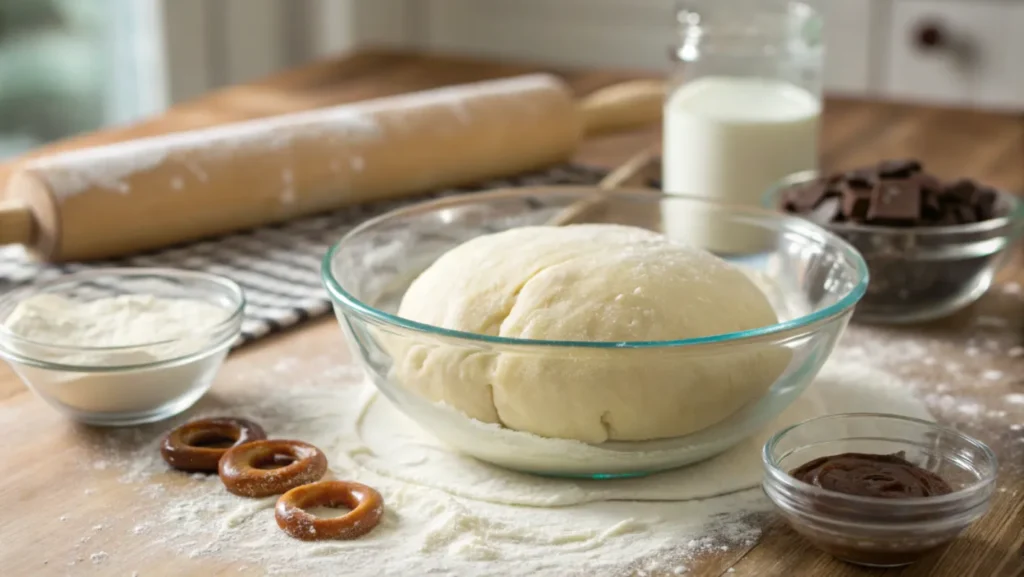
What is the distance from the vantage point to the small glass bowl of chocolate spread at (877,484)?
0.76 m

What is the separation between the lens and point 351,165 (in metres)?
1.58

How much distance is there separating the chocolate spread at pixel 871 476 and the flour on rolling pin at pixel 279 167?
867 millimetres

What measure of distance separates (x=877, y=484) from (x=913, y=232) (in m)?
0.45

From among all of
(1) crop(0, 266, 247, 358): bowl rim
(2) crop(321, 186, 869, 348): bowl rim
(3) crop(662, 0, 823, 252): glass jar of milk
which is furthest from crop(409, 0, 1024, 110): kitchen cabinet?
(1) crop(0, 266, 247, 358): bowl rim

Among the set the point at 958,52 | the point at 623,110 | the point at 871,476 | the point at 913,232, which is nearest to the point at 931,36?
the point at 958,52

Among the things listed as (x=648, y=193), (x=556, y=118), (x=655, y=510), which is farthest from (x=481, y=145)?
(x=655, y=510)

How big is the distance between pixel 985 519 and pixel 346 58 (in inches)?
70.1

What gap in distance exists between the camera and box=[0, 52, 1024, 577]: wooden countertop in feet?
2.66

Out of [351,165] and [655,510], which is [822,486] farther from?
[351,165]

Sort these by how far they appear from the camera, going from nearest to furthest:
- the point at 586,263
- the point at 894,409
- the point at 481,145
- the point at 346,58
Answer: the point at 586,263 < the point at 894,409 < the point at 481,145 < the point at 346,58

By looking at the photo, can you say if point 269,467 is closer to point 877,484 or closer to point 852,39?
point 877,484

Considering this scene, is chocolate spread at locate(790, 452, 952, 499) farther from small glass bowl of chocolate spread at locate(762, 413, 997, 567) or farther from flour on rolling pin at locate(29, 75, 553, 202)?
flour on rolling pin at locate(29, 75, 553, 202)

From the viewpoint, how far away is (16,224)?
4.53ft

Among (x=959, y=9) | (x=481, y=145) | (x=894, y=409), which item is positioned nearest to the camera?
(x=894, y=409)
